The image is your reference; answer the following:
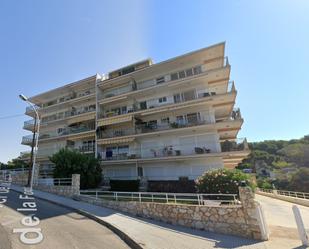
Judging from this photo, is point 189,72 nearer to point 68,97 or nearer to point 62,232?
point 68,97

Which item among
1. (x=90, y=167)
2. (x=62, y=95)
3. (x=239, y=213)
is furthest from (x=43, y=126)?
(x=239, y=213)

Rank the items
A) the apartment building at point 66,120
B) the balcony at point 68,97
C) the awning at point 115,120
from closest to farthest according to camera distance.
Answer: the awning at point 115,120 → the apartment building at point 66,120 → the balcony at point 68,97

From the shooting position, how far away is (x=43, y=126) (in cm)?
3822

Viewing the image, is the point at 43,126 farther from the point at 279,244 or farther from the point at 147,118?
the point at 279,244

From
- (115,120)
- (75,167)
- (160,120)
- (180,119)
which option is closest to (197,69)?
(180,119)

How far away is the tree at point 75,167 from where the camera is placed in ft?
70.5

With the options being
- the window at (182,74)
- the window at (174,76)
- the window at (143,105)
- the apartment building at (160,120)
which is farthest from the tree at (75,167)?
the window at (182,74)

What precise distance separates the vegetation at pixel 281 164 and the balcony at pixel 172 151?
35775mm

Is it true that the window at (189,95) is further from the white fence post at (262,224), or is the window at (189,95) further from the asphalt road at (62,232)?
the asphalt road at (62,232)

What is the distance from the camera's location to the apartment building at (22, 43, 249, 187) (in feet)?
78.1

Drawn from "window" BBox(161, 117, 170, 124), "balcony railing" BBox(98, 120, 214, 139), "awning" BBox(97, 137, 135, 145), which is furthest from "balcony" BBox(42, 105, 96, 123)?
"window" BBox(161, 117, 170, 124)

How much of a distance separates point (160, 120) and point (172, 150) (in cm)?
472

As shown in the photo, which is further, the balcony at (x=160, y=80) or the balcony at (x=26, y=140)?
the balcony at (x=26, y=140)

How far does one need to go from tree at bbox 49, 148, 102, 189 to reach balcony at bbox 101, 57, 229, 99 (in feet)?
38.9
